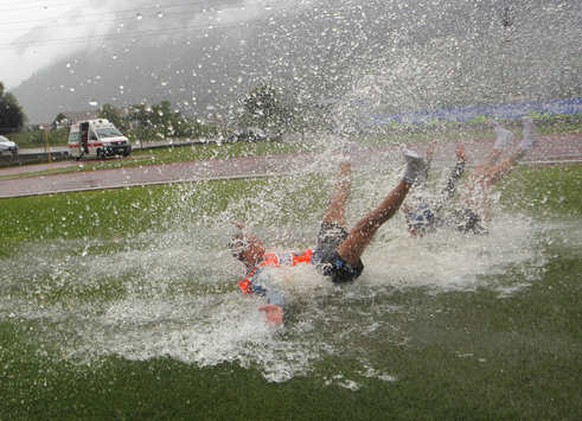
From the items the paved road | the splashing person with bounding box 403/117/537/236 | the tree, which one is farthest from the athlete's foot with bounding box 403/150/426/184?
the tree

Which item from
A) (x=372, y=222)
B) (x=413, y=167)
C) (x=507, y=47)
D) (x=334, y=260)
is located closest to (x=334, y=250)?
(x=334, y=260)

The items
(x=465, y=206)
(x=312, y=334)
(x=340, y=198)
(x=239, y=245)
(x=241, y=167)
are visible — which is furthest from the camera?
(x=241, y=167)

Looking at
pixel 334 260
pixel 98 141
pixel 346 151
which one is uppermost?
pixel 346 151

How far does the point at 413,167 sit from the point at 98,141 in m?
33.0

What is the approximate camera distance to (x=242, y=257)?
5.83 metres

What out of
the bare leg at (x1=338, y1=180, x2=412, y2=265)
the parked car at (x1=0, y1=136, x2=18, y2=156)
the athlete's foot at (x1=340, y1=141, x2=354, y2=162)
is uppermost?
the athlete's foot at (x1=340, y1=141, x2=354, y2=162)

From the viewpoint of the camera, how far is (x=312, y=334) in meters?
4.64

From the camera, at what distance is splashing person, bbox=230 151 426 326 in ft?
17.4

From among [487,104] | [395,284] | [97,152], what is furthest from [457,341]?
[97,152]

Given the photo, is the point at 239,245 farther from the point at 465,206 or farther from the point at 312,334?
the point at 465,206

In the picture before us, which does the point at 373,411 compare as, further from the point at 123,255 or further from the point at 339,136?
the point at 123,255

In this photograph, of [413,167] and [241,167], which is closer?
[413,167]

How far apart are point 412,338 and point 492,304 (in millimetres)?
1012

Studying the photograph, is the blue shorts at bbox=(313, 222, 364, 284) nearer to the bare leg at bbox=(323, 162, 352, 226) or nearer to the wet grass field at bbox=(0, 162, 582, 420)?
the wet grass field at bbox=(0, 162, 582, 420)
